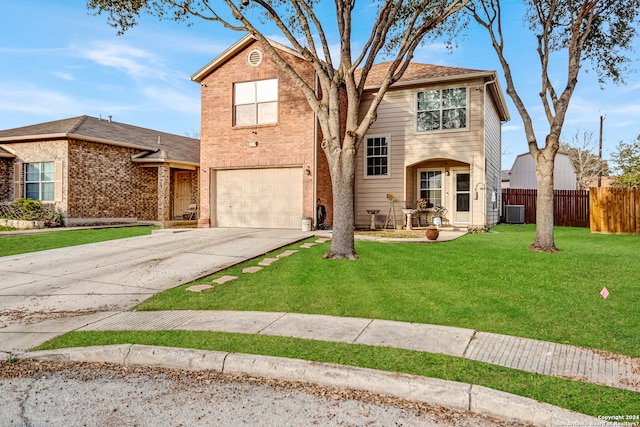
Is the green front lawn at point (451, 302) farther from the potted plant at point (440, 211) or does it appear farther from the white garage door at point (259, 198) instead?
the potted plant at point (440, 211)

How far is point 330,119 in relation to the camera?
30.5 feet

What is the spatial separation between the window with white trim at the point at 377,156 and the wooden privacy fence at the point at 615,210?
783cm

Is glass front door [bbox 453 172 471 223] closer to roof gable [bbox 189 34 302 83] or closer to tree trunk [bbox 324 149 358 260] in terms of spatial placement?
roof gable [bbox 189 34 302 83]

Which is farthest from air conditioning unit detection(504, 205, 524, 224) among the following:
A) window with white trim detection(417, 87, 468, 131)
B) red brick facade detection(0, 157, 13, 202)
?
red brick facade detection(0, 157, 13, 202)

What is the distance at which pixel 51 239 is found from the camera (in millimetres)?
13109

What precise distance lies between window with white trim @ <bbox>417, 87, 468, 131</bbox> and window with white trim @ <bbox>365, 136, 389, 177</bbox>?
4.92 ft

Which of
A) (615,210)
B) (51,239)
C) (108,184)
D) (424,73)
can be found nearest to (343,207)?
(424,73)

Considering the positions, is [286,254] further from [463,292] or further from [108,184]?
[108,184]

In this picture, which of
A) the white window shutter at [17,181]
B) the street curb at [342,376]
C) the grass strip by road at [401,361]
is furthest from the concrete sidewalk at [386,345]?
the white window shutter at [17,181]

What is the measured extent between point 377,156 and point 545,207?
6935 mm

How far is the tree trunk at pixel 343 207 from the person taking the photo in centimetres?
891

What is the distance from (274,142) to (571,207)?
1503 centimetres

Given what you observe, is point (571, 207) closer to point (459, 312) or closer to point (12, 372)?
point (459, 312)

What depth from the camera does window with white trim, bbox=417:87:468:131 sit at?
14469 millimetres
